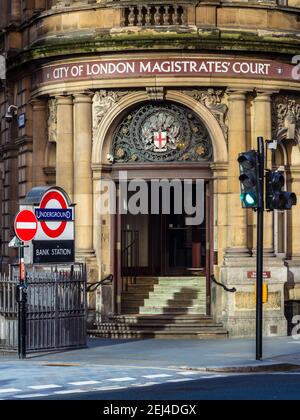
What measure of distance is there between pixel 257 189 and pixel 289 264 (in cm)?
784

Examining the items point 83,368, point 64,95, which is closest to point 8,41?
point 64,95

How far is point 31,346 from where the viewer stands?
2548cm

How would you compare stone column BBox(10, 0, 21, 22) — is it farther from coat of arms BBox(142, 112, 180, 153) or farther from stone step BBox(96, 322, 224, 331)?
stone step BBox(96, 322, 224, 331)

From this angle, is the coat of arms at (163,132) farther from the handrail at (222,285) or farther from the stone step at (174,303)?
the stone step at (174,303)

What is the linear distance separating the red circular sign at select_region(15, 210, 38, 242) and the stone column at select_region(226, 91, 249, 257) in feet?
22.2

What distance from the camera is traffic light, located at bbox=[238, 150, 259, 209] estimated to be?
78.8 ft

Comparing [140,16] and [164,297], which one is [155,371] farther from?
[140,16]

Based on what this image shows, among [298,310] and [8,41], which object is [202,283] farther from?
[8,41]

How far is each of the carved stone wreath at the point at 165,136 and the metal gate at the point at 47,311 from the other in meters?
5.29

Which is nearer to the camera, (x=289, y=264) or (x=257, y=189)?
(x=257, y=189)

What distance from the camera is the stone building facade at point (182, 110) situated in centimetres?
3019

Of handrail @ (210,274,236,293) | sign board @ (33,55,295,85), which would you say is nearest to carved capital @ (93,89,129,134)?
sign board @ (33,55,295,85)

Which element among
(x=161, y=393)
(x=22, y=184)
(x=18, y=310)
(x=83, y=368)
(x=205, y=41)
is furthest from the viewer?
(x=22, y=184)

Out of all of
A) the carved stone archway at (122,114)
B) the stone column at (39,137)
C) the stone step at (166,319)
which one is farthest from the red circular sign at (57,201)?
the stone column at (39,137)
